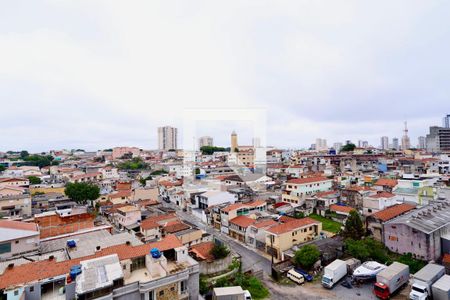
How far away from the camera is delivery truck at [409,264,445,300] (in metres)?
8.02

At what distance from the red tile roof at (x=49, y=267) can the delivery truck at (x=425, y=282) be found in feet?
27.6

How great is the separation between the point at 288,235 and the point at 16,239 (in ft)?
41.3

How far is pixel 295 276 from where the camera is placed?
1002 cm

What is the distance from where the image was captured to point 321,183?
22.5 metres

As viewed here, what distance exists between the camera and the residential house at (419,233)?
10.6 meters

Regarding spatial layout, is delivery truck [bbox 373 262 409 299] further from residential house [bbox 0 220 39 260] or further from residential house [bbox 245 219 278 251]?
residential house [bbox 0 220 39 260]

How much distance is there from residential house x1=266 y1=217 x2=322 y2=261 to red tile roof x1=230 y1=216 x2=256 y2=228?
1944 mm

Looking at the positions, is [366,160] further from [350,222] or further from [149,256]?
[149,256]

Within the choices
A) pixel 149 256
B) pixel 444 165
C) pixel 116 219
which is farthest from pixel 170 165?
pixel 444 165

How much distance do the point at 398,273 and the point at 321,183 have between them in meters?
14.1

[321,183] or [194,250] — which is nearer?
[194,250]

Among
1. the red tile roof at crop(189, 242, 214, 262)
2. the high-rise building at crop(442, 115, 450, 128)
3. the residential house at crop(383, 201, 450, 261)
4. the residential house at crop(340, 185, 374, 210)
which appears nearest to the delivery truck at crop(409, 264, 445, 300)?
the residential house at crop(383, 201, 450, 261)

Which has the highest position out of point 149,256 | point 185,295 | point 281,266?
point 149,256

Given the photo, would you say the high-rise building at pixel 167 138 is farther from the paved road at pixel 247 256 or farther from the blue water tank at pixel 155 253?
the blue water tank at pixel 155 253
